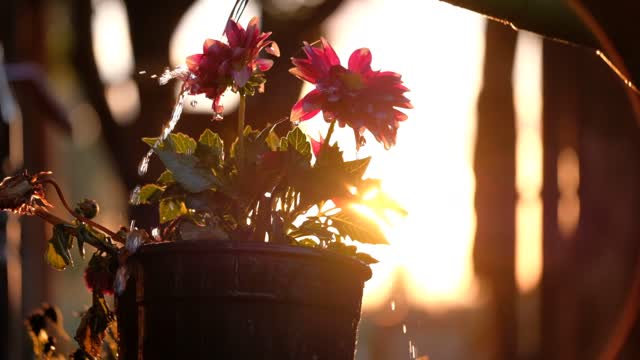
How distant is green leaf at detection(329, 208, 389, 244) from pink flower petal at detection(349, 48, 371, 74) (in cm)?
29

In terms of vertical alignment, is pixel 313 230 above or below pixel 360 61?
below

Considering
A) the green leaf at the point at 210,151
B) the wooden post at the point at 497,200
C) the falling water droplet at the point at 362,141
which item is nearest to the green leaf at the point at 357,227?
the falling water droplet at the point at 362,141

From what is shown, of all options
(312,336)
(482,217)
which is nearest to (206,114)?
(482,217)

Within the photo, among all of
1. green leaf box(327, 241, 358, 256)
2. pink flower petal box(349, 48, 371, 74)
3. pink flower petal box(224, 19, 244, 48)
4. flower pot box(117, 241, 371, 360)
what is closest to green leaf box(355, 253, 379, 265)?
green leaf box(327, 241, 358, 256)

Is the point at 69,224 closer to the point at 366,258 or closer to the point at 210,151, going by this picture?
the point at 210,151

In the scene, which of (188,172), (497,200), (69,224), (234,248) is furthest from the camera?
(497,200)

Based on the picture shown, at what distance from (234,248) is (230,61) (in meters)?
0.40

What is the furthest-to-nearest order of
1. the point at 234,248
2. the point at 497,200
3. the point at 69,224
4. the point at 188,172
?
the point at 497,200 → the point at 69,224 → the point at 188,172 → the point at 234,248

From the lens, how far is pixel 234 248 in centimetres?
203

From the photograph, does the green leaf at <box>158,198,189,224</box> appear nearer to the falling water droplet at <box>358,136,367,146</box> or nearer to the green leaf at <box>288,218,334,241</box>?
the green leaf at <box>288,218,334,241</box>

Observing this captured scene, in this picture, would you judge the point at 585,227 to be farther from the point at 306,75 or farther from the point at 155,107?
the point at 306,75

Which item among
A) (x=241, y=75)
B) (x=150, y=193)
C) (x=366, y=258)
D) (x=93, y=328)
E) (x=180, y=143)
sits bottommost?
(x=93, y=328)

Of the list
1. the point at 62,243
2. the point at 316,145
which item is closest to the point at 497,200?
the point at 316,145

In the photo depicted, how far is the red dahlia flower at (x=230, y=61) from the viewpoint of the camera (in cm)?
219
